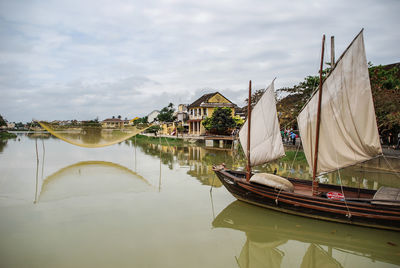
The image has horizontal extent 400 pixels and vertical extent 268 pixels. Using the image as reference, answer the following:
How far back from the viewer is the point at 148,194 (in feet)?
34.8

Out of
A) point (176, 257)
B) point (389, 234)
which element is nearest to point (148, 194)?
point (176, 257)

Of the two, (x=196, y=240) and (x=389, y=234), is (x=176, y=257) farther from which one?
(x=389, y=234)

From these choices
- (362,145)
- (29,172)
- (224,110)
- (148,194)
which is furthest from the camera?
(224,110)

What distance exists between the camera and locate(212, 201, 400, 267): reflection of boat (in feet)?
20.3

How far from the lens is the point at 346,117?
7.79 meters

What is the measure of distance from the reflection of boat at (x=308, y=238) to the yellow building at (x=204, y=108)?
3007cm

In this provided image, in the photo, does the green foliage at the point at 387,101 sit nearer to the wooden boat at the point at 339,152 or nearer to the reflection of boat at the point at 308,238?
the wooden boat at the point at 339,152

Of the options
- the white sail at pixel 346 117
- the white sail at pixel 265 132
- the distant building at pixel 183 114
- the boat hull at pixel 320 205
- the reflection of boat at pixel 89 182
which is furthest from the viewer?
the distant building at pixel 183 114

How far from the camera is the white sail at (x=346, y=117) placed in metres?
7.48

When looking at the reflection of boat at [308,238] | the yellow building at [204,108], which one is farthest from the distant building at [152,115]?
the reflection of boat at [308,238]

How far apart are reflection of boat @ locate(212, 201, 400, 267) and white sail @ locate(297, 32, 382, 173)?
1804mm

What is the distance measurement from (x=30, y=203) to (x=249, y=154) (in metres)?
7.51

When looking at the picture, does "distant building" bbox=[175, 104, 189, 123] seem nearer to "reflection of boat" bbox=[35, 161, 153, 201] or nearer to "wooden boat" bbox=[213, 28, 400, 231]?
"reflection of boat" bbox=[35, 161, 153, 201]

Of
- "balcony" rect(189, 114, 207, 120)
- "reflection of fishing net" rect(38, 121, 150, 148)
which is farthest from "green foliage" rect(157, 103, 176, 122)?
"reflection of fishing net" rect(38, 121, 150, 148)
